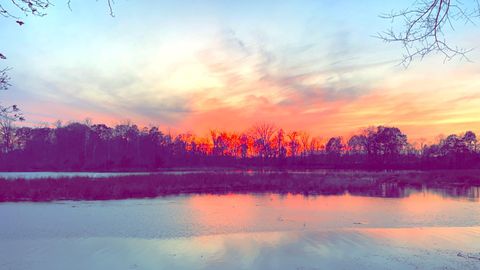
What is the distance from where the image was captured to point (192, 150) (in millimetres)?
107875

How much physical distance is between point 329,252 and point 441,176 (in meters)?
36.5

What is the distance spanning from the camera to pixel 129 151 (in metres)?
90.9

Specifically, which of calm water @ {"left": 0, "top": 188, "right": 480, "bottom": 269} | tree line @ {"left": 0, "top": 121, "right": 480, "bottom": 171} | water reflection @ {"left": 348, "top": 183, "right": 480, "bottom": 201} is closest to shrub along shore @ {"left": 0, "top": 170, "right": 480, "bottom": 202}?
water reflection @ {"left": 348, "top": 183, "right": 480, "bottom": 201}

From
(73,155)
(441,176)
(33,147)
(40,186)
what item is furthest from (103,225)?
(33,147)

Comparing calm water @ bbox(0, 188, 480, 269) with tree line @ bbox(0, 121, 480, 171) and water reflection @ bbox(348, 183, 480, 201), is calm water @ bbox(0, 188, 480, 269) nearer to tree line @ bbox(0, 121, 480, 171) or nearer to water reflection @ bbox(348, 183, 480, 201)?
water reflection @ bbox(348, 183, 480, 201)

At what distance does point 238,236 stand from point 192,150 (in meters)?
97.5

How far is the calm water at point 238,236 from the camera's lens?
845cm

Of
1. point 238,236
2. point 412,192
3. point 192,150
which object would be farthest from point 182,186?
point 192,150

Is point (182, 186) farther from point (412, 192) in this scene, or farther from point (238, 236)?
point (238, 236)

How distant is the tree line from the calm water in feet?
168

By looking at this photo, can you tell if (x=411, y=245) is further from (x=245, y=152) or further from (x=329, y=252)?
(x=245, y=152)

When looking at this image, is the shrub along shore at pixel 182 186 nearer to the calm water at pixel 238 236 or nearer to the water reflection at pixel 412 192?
the water reflection at pixel 412 192

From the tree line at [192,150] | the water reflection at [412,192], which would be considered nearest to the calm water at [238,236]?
the water reflection at [412,192]

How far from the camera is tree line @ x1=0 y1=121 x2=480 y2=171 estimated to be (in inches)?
2859
